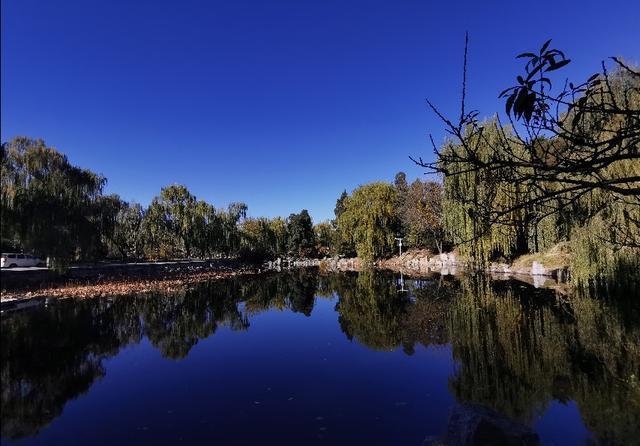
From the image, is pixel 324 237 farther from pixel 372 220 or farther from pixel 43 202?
pixel 43 202

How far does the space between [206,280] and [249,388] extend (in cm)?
2090

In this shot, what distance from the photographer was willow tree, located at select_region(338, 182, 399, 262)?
123 ft

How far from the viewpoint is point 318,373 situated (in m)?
7.93

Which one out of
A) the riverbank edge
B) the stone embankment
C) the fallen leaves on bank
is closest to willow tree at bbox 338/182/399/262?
the stone embankment

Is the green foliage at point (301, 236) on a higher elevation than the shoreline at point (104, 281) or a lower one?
higher

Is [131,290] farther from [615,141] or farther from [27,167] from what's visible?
[615,141]

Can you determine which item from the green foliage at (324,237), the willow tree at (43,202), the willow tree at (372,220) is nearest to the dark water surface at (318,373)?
the willow tree at (43,202)

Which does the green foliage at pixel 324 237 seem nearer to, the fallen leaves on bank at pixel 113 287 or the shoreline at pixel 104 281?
the shoreline at pixel 104 281

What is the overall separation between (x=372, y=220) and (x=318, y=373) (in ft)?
98.1

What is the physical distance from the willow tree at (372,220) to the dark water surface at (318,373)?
2335 cm

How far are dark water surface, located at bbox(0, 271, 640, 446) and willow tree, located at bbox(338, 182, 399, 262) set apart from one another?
23349mm

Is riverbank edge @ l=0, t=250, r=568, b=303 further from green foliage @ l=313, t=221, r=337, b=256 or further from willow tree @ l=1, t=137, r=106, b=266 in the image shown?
green foliage @ l=313, t=221, r=337, b=256

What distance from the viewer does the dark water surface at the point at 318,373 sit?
17.6 ft

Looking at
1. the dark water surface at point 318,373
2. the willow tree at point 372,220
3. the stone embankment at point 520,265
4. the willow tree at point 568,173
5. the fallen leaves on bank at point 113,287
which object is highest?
the willow tree at point 372,220
